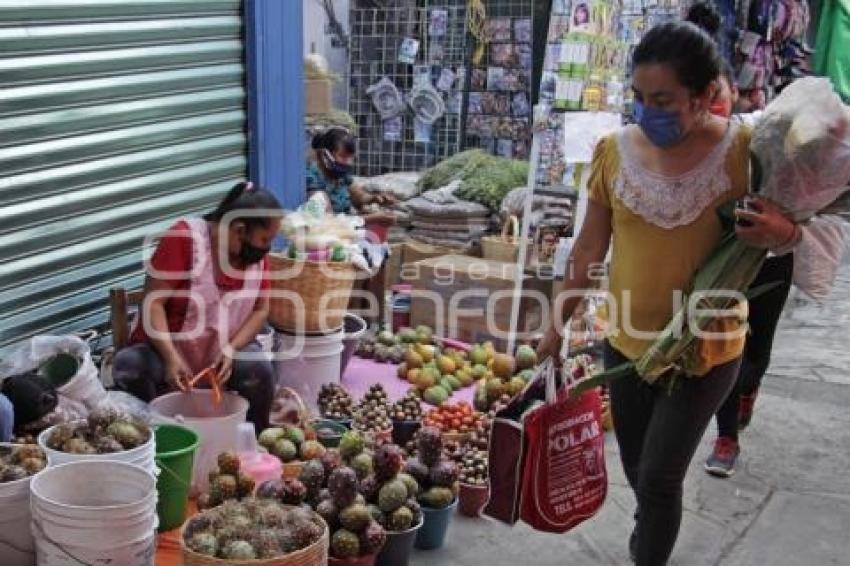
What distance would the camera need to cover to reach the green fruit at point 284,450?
3.56m

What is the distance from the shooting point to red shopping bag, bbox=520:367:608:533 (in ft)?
9.46

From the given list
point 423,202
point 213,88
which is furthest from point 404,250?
point 213,88

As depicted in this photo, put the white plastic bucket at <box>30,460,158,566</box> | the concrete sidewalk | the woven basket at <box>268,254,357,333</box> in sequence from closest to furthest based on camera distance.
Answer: the white plastic bucket at <box>30,460,158,566</box>
the concrete sidewalk
the woven basket at <box>268,254,357,333</box>

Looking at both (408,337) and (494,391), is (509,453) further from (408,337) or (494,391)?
(408,337)

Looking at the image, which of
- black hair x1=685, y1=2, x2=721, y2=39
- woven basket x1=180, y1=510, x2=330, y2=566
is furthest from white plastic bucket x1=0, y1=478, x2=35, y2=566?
black hair x1=685, y1=2, x2=721, y2=39

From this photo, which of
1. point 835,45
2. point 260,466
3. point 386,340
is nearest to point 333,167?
point 386,340

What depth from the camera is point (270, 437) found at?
11.9 feet

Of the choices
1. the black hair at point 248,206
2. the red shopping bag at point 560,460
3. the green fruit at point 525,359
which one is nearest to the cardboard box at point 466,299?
the green fruit at point 525,359

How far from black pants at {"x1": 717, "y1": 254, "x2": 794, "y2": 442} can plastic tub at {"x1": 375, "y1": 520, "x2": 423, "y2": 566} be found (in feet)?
5.50

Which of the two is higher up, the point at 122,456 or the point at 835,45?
the point at 835,45

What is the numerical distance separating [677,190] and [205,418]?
6.47 ft

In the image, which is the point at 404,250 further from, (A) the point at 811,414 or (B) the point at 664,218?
(B) the point at 664,218

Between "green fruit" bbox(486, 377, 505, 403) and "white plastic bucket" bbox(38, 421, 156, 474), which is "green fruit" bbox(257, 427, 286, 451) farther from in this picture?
"green fruit" bbox(486, 377, 505, 403)

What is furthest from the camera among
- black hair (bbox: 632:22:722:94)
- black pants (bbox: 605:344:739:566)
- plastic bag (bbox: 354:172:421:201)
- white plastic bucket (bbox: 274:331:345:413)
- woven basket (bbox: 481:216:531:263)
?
plastic bag (bbox: 354:172:421:201)
